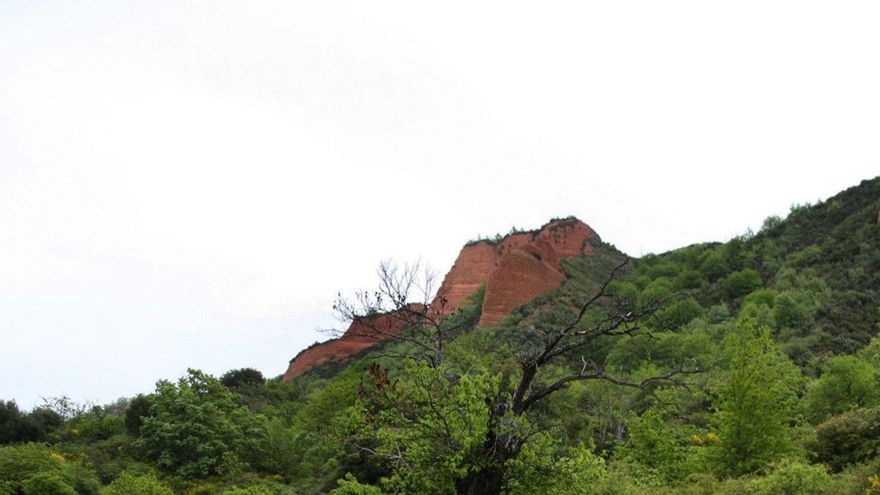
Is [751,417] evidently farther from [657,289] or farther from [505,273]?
[657,289]

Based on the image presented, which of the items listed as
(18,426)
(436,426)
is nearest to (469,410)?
(436,426)

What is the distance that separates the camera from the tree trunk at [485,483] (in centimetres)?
1082

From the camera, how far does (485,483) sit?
10867 mm

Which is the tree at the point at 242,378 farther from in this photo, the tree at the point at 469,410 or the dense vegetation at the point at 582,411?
the tree at the point at 469,410

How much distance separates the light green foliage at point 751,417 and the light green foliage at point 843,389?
21.7ft

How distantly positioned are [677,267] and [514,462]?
8223 centimetres

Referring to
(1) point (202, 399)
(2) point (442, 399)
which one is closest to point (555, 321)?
(1) point (202, 399)

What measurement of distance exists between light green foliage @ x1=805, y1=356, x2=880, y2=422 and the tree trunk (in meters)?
18.1

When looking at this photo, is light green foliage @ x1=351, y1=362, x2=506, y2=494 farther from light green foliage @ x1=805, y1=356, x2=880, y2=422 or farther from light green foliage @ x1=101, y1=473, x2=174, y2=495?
light green foliage @ x1=805, y1=356, x2=880, y2=422

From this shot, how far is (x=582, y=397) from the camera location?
1612 inches

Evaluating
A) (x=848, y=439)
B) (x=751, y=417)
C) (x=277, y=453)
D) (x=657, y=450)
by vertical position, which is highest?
(x=277, y=453)

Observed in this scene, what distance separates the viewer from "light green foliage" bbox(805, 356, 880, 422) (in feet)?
81.7

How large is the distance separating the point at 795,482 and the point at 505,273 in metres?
62.8

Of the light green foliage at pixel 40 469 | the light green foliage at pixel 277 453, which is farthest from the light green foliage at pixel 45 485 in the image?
the light green foliage at pixel 277 453
